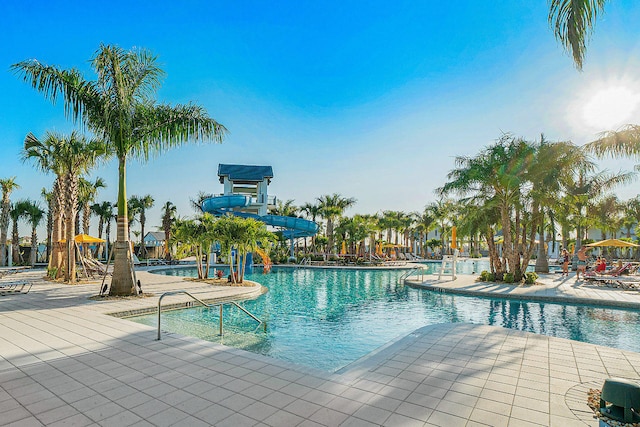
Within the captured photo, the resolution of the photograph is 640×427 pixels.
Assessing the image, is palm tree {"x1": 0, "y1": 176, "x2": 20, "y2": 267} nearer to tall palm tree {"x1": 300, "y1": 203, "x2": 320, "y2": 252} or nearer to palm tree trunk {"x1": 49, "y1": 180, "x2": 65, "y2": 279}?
palm tree trunk {"x1": 49, "y1": 180, "x2": 65, "y2": 279}

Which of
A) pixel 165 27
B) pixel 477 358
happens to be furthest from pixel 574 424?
pixel 165 27

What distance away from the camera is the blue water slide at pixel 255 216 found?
27125mm

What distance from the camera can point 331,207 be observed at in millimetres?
40844

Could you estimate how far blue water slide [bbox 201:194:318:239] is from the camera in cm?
2712

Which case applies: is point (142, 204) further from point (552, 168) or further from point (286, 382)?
point (286, 382)

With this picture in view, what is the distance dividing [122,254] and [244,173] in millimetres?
23822

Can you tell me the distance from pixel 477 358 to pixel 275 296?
9.48m

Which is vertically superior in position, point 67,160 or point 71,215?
point 67,160

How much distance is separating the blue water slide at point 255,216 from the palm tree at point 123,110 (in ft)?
47.9

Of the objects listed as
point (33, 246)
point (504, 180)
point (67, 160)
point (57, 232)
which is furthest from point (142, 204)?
point (504, 180)

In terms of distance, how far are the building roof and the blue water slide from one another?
4.14 m

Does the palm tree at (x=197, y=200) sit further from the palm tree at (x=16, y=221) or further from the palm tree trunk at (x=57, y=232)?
the palm tree trunk at (x=57, y=232)

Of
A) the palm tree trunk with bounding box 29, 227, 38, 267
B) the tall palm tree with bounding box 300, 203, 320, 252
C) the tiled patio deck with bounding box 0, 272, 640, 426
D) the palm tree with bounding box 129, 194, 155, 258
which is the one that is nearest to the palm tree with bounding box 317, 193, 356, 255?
the tall palm tree with bounding box 300, 203, 320, 252

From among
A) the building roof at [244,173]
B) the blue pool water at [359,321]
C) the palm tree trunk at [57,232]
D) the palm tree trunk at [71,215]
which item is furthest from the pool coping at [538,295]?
the building roof at [244,173]
